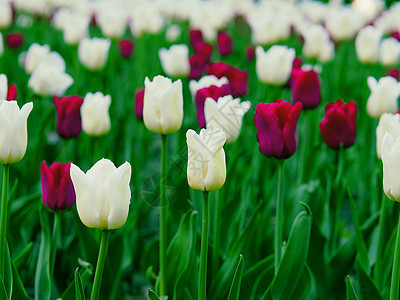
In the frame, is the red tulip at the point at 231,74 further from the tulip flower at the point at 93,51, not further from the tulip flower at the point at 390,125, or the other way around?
the tulip flower at the point at 93,51

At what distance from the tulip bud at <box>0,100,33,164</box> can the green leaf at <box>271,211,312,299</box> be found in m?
Answer: 0.71

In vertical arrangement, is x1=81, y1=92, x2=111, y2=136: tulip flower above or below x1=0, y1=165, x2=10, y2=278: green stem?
above

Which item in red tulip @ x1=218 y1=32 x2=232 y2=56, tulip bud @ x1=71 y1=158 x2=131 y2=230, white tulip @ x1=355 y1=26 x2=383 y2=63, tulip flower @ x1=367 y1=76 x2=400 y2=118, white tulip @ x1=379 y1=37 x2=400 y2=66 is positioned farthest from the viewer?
red tulip @ x1=218 y1=32 x2=232 y2=56

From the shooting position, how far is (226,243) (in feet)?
6.64

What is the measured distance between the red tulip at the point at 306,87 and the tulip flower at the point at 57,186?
3.17 feet

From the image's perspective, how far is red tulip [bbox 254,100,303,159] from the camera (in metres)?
1.46

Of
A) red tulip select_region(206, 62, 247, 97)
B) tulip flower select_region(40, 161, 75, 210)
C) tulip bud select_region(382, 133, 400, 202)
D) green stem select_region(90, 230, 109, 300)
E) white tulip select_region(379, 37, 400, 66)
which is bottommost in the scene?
green stem select_region(90, 230, 109, 300)

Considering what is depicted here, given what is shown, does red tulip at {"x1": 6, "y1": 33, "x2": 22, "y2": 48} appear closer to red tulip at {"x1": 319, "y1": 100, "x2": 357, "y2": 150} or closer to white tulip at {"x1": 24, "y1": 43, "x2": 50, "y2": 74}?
white tulip at {"x1": 24, "y1": 43, "x2": 50, "y2": 74}

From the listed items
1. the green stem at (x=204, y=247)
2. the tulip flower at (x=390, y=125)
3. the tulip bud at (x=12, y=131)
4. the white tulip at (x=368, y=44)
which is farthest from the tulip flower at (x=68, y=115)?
the white tulip at (x=368, y=44)

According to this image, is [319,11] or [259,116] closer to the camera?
[259,116]

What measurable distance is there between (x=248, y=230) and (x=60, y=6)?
5.32 m

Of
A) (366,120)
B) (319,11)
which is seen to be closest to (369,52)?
(366,120)

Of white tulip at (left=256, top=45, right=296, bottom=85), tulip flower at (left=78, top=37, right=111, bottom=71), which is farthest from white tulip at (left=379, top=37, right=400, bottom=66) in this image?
tulip flower at (left=78, top=37, right=111, bottom=71)

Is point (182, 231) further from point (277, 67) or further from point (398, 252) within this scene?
point (277, 67)
